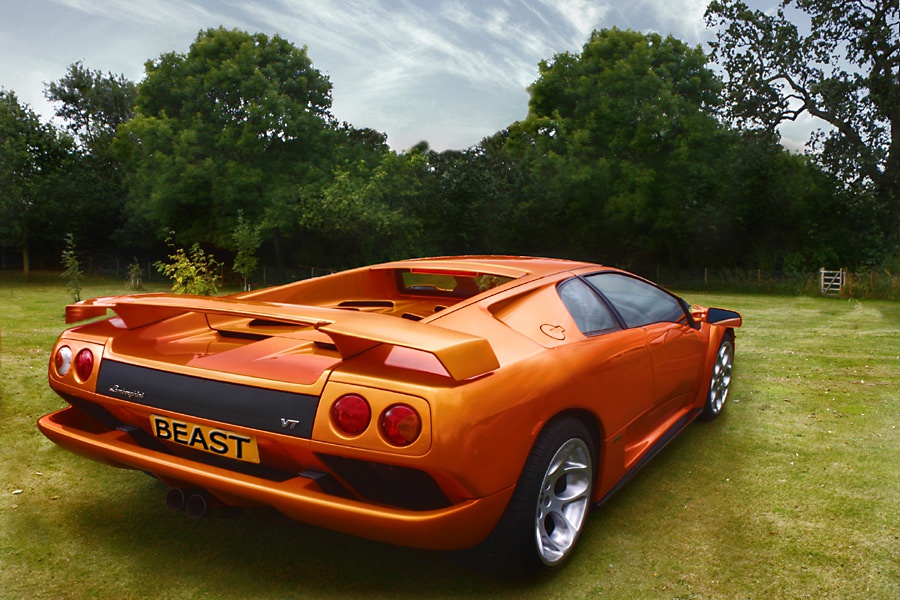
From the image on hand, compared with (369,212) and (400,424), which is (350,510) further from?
(369,212)

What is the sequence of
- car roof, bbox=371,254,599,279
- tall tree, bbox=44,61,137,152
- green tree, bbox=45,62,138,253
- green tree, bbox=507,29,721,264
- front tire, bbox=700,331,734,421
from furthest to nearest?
1. tall tree, bbox=44,61,137,152
2. green tree, bbox=45,62,138,253
3. green tree, bbox=507,29,721,264
4. front tire, bbox=700,331,734,421
5. car roof, bbox=371,254,599,279

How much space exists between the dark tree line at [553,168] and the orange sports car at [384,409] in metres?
26.5

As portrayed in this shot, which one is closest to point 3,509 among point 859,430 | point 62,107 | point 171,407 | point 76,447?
point 76,447

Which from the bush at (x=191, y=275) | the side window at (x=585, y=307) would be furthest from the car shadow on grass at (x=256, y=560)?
the bush at (x=191, y=275)

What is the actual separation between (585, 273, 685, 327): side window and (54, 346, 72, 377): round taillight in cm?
248

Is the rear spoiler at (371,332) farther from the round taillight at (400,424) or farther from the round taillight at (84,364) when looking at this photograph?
the round taillight at (84,364)

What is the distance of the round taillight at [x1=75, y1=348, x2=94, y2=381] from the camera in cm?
281

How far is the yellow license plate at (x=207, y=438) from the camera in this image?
2.43 m

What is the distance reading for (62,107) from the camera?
50125 mm

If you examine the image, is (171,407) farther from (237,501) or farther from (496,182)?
(496,182)

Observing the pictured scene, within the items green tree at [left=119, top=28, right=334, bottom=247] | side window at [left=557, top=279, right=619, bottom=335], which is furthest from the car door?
green tree at [left=119, top=28, right=334, bottom=247]

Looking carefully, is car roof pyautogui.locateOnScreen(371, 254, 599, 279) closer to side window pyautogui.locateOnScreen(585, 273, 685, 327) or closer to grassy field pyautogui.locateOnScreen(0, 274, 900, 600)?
side window pyautogui.locateOnScreen(585, 273, 685, 327)

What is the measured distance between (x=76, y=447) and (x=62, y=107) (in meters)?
56.2

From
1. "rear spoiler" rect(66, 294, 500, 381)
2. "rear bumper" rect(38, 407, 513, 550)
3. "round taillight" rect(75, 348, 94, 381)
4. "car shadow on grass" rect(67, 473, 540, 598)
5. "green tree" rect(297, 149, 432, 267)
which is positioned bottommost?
"car shadow on grass" rect(67, 473, 540, 598)
